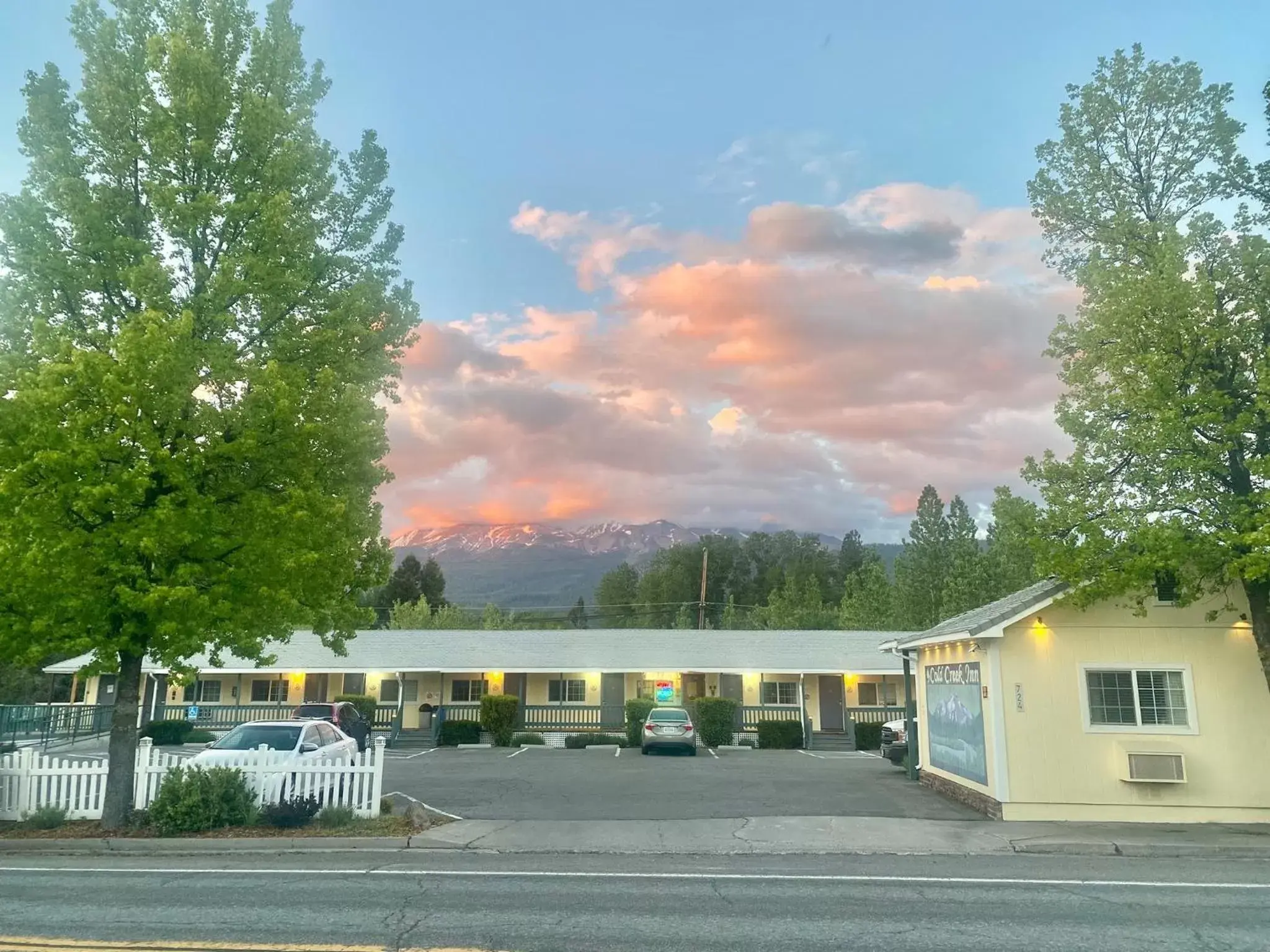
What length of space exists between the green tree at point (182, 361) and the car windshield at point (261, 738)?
275 centimetres

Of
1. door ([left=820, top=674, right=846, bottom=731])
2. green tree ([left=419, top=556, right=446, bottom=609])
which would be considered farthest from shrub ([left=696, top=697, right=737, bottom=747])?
green tree ([left=419, top=556, right=446, bottom=609])

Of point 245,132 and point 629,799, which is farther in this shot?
point 629,799

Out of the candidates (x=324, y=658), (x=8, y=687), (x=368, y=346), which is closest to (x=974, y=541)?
(x=324, y=658)

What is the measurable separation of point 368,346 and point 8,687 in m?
44.6

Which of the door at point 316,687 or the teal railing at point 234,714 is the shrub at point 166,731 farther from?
the door at point 316,687

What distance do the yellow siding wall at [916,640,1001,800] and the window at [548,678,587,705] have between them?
65.2 ft

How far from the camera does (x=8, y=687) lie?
46531 mm

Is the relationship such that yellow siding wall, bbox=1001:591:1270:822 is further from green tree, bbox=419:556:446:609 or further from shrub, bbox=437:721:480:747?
green tree, bbox=419:556:446:609

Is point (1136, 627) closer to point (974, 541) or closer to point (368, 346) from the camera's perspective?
point (368, 346)

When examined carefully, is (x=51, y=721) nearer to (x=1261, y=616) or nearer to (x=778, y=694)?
(x=778, y=694)

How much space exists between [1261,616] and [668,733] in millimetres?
18527

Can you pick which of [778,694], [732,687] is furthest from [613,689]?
[778,694]

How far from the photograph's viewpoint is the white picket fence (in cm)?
1390

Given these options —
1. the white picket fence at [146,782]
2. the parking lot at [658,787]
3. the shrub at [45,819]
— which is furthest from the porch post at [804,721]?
the shrub at [45,819]
